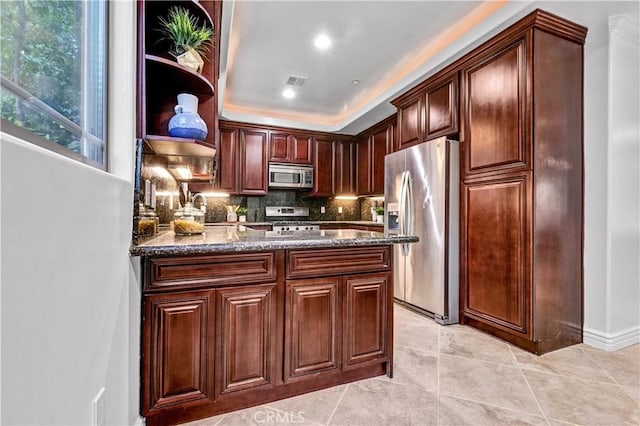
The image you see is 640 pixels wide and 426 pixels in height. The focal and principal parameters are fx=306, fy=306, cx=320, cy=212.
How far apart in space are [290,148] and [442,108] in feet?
8.84

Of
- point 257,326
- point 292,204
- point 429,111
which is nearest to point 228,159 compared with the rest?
point 292,204

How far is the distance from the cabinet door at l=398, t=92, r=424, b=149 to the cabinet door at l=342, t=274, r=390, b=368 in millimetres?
2156

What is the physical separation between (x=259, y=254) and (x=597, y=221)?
272 cm

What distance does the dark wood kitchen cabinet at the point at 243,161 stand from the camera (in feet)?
15.8

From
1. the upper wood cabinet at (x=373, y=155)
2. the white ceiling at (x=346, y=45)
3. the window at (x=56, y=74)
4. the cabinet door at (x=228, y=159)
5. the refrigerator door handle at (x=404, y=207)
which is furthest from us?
the cabinet door at (x=228, y=159)

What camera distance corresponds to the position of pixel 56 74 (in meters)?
0.94

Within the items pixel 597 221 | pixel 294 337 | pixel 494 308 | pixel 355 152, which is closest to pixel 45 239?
pixel 294 337

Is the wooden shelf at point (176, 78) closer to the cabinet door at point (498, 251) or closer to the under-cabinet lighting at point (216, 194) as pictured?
the cabinet door at point (498, 251)

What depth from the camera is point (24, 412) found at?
23.8 inches

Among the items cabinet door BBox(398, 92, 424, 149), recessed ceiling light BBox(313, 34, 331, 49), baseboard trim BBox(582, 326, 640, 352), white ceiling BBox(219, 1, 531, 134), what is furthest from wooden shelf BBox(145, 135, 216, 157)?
baseboard trim BBox(582, 326, 640, 352)

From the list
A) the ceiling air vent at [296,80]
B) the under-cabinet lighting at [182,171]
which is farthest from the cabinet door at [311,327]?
the ceiling air vent at [296,80]

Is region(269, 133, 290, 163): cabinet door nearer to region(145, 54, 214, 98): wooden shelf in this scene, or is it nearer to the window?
region(145, 54, 214, 98): wooden shelf

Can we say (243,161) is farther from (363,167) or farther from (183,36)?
(183,36)

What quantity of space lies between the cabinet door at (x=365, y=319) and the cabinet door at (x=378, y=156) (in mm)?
3047
